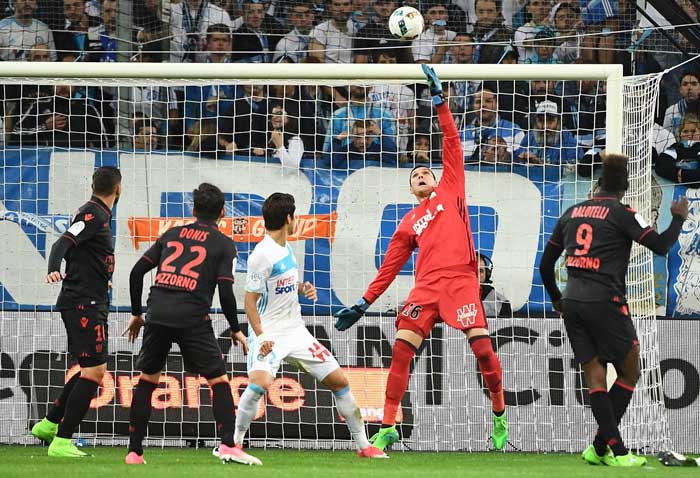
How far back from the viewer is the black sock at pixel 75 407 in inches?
322

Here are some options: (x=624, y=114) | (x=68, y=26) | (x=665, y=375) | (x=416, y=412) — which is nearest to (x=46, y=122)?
(x=68, y=26)

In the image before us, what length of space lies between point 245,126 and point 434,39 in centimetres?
298

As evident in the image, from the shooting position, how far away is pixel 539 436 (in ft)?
33.2

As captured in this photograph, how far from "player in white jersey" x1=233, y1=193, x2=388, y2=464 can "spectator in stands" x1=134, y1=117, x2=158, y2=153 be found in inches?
146

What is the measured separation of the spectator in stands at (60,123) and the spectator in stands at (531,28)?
483cm

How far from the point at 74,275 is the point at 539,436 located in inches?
167

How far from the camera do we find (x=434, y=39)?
13609 millimetres

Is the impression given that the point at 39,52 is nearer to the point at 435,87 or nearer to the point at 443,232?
the point at 435,87

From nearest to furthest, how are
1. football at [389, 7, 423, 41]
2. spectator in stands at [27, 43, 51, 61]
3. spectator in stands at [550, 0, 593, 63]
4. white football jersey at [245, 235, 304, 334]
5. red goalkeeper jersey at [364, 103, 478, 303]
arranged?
white football jersey at [245, 235, 304, 334] → red goalkeeper jersey at [364, 103, 478, 303] → football at [389, 7, 423, 41] → spectator in stands at [27, 43, 51, 61] → spectator in stands at [550, 0, 593, 63]

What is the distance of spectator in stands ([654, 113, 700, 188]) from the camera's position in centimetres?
1220

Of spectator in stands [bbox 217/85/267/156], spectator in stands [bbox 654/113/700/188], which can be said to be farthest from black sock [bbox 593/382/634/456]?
spectator in stands [bbox 654/113/700/188]

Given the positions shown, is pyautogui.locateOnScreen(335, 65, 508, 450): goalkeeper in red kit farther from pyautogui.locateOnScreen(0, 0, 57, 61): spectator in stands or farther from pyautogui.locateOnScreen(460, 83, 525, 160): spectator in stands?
pyautogui.locateOnScreen(0, 0, 57, 61): spectator in stands

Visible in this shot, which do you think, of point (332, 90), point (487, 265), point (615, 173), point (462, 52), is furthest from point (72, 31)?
point (615, 173)

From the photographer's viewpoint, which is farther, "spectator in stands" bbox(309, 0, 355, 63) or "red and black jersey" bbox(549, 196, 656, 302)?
"spectator in stands" bbox(309, 0, 355, 63)
